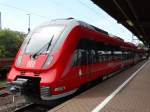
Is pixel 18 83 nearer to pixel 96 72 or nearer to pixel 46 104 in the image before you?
pixel 46 104

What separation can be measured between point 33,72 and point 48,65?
0.60 meters

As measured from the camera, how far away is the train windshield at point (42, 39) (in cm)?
1281

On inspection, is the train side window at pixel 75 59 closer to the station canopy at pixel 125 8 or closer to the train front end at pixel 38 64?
the train front end at pixel 38 64

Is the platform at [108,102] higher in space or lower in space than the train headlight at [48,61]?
lower

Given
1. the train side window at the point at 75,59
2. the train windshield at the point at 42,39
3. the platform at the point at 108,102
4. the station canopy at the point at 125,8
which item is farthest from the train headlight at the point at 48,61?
the station canopy at the point at 125,8

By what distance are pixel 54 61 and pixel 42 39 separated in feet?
4.76

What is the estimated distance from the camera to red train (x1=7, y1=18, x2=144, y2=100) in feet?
38.4

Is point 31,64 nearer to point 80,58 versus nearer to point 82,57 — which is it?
point 80,58

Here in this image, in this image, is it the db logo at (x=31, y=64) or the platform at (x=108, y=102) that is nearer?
the platform at (x=108, y=102)

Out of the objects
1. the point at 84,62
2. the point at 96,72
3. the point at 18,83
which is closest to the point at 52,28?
the point at 84,62

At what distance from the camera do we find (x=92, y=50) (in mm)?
15539

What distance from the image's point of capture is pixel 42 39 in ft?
43.1

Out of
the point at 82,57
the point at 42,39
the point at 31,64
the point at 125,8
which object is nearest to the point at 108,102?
the point at 82,57

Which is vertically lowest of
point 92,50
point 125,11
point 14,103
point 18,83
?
point 14,103
